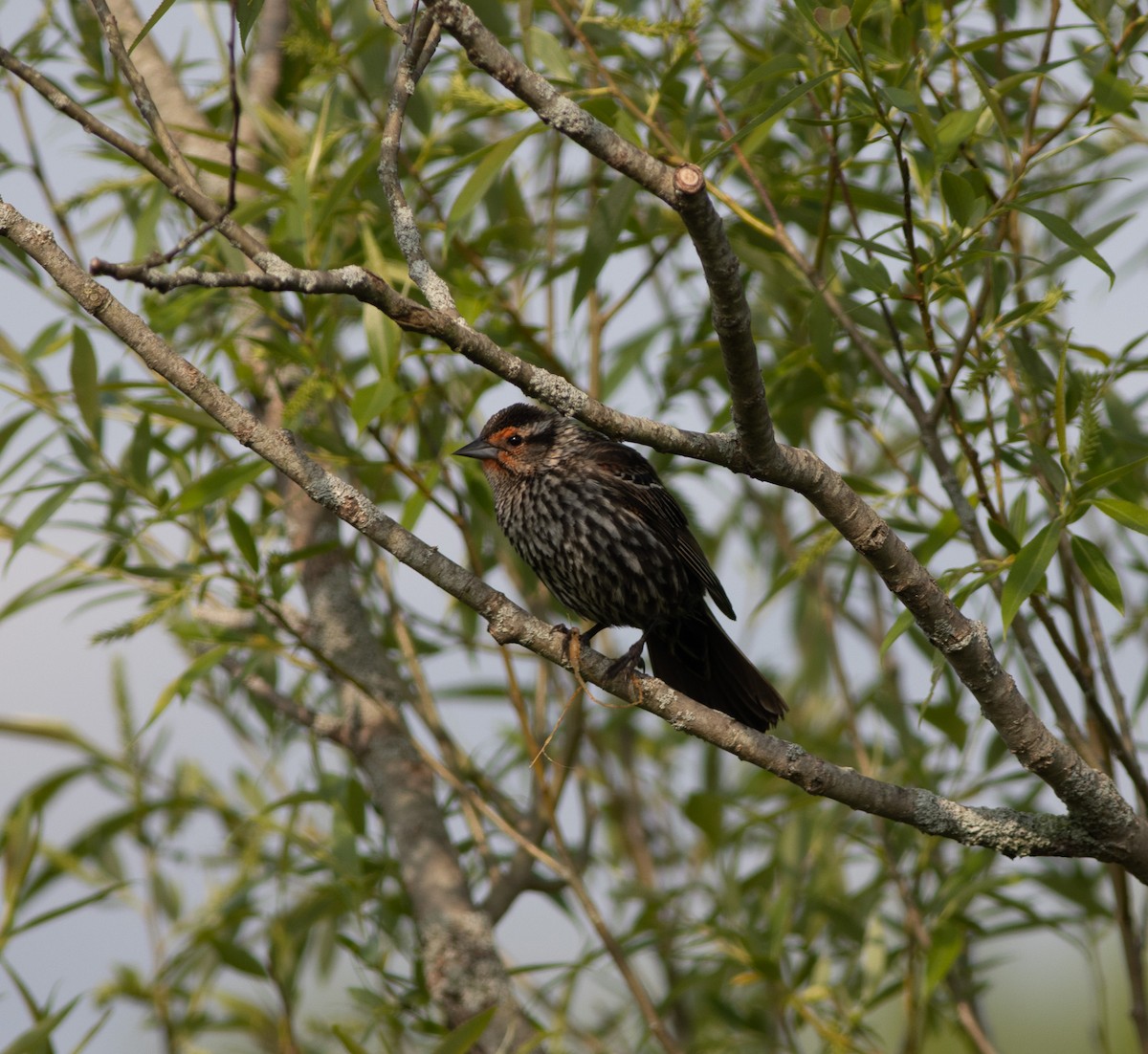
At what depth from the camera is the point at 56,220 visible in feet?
11.8

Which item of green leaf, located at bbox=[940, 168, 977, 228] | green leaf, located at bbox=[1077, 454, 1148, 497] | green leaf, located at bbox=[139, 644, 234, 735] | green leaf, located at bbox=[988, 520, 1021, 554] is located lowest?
green leaf, located at bbox=[139, 644, 234, 735]

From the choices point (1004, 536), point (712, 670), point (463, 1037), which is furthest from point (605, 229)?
point (463, 1037)

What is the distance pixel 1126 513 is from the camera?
2.13 m

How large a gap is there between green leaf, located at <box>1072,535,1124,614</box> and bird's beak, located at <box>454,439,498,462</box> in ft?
5.55

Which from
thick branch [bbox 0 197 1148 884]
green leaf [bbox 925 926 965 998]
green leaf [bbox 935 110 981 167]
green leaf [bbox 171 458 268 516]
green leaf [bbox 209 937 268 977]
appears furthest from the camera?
green leaf [bbox 209 937 268 977]

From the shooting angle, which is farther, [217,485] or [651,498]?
[651,498]

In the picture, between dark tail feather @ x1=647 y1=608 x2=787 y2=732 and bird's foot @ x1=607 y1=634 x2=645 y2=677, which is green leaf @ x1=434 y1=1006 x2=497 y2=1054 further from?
dark tail feather @ x1=647 y1=608 x2=787 y2=732

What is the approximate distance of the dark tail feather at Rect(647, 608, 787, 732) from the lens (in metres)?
3.48

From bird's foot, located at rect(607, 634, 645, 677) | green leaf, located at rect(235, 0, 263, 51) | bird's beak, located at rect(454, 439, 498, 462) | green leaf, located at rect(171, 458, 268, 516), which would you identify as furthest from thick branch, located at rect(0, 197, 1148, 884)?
bird's beak, located at rect(454, 439, 498, 462)

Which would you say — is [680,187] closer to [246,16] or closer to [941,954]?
[246,16]

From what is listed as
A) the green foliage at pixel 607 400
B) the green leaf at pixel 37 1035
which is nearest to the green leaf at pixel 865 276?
the green foliage at pixel 607 400

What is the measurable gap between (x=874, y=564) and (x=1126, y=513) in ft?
1.46

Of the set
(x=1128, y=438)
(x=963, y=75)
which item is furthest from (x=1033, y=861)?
(x=963, y=75)

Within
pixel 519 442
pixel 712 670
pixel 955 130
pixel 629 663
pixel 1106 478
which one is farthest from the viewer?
pixel 519 442
